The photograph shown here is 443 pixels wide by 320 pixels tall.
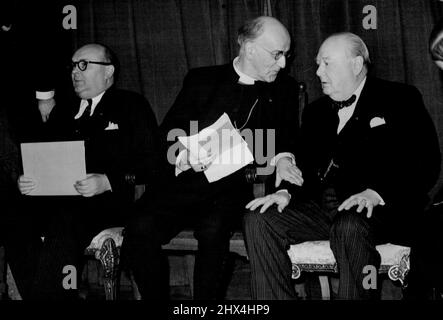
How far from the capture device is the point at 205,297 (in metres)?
2.36

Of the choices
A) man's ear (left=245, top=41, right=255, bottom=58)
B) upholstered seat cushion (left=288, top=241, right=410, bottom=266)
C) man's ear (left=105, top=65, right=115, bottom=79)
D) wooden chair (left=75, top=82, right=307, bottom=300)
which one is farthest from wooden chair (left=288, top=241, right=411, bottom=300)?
man's ear (left=105, top=65, right=115, bottom=79)

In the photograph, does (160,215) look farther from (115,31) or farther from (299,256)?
(115,31)

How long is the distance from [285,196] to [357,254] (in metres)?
0.47

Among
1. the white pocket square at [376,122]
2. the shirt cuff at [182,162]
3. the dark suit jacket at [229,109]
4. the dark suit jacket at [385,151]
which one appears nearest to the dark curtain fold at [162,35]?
the dark suit jacket at [229,109]

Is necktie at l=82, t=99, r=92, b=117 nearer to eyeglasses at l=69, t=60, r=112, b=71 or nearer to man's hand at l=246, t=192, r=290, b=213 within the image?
eyeglasses at l=69, t=60, r=112, b=71

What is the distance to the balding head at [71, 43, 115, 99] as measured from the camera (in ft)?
10.1

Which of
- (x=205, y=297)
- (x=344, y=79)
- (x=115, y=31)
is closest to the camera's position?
(x=205, y=297)

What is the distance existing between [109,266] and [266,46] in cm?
141

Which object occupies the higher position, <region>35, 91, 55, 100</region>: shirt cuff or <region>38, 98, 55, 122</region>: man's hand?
<region>35, 91, 55, 100</region>: shirt cuff

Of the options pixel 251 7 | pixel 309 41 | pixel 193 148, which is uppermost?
pixel 251 7

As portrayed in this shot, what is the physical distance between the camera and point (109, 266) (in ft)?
8.34

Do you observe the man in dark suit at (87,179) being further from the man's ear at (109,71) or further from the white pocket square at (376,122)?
the white pocket square at (376,122)

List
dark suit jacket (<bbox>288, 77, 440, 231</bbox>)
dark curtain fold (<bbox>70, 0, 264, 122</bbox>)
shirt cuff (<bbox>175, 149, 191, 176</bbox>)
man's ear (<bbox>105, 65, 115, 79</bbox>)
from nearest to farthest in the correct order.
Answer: dark suit jacket (<bbox>288, 77, 440, 231</bbox>), shirt cuff (<bbox>175, 149, 191, 176</bbox>), man's ear (<bbox>105, 65, 115, 79</bbox>), dark curtain fold (<bbox>70, 0, 264, 122</bbox>)
